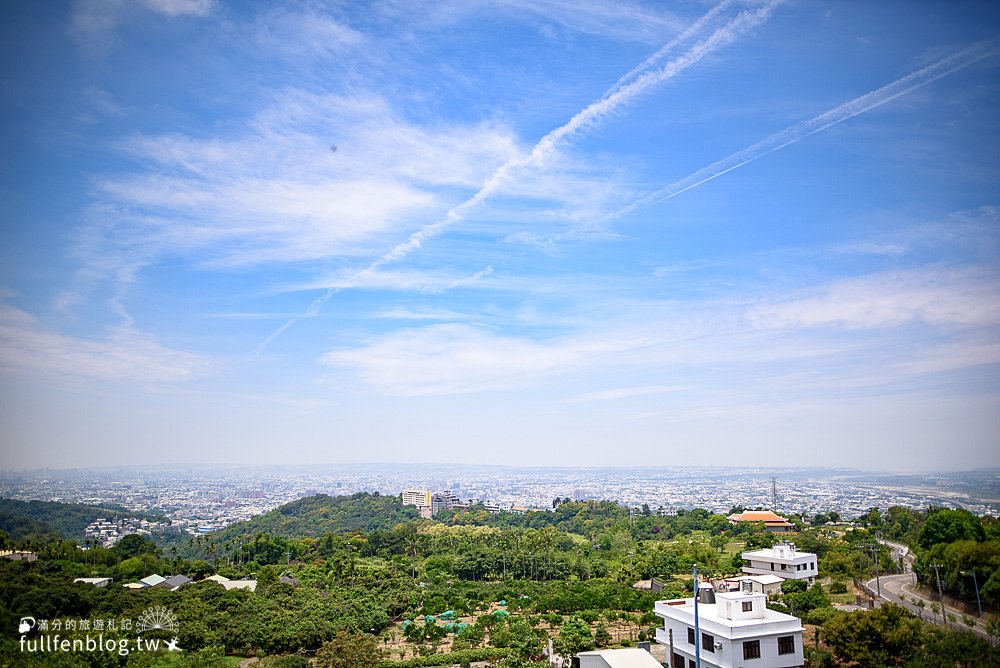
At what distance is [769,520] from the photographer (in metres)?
33.5

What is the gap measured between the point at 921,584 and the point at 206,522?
53248 millimetres

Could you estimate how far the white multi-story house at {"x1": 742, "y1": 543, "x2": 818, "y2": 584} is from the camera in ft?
69.1

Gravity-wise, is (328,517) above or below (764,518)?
below

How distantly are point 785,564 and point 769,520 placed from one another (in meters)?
13.4

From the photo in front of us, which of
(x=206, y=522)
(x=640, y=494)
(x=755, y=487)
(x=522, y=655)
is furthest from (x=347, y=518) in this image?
(x=755, y=487)

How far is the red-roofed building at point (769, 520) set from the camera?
31.4m

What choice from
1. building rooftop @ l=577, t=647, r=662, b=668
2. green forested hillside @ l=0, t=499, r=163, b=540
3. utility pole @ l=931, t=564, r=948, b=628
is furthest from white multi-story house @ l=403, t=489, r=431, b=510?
building rooftop @ l=577, t=647, r=662, b=668

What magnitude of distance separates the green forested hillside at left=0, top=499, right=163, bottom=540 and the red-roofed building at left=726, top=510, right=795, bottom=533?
33.4m

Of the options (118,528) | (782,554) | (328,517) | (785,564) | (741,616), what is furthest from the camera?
(328,517)

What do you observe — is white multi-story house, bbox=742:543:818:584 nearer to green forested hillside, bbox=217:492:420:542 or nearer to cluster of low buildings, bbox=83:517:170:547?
green forested hillside, bbox=217:492:420:542

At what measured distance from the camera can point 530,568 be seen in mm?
24859

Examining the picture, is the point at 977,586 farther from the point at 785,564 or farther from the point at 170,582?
the point at 170,582

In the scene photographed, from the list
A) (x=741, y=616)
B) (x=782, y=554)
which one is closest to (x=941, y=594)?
(x=782, y=554)

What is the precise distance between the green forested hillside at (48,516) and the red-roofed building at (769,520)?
110 feet
